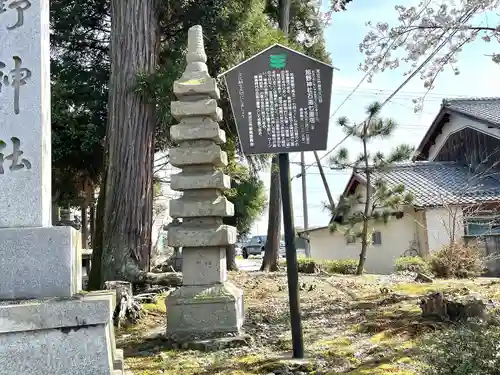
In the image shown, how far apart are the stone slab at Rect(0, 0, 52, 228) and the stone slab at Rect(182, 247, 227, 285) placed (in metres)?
2.77

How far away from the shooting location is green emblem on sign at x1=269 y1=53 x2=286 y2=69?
526cm

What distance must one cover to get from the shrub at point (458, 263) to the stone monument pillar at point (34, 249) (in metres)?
10.7

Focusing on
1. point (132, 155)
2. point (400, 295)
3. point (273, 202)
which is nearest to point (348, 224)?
point (273, 202)

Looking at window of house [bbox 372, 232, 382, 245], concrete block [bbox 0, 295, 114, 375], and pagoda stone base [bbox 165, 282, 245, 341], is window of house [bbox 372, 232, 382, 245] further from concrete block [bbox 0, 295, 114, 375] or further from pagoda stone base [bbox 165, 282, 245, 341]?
concrete block [bbox 0, 295, 114, 375]

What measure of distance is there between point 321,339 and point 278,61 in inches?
120

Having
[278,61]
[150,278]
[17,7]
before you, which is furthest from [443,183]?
[17,7]

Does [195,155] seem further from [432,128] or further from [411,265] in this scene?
[432,128]

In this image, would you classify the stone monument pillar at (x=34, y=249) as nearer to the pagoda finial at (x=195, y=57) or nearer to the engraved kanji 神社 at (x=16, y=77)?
the engraved kanji 神社 at (x=16, y=77)

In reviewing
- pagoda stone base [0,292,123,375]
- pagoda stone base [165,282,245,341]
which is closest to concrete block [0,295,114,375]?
pagoda stone base [0,292,123,375]

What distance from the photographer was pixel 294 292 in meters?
4.96

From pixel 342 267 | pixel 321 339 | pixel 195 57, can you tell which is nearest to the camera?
pixel 321 339

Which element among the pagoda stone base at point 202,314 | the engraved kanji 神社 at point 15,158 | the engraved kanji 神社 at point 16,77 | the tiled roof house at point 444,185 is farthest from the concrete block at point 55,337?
the tiled roof house at point 444,185

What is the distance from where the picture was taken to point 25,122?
11.8 feet

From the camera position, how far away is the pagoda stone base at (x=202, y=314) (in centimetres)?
596
